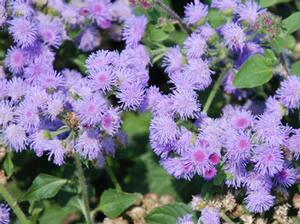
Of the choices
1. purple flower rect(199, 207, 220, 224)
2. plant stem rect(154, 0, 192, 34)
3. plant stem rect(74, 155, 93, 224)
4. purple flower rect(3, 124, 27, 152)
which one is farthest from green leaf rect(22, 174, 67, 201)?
plant stem rect(154, 0, 192, 34)

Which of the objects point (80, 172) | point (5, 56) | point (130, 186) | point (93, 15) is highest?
point (93, 15)

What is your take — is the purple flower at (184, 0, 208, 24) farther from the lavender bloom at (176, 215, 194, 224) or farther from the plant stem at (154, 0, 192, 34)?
the lavender bloom at (176, 215, 194, 224)

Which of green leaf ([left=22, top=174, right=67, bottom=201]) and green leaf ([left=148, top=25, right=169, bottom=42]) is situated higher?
green leaf ([left=148, top=25, right=169, bottom=42])

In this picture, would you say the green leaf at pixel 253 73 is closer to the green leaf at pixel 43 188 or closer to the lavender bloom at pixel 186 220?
the lavender bloom at pixel 186 220

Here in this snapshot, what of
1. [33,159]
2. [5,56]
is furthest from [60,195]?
[5,56]

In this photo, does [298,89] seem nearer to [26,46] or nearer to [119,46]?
[26,46]
